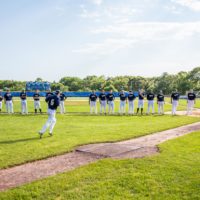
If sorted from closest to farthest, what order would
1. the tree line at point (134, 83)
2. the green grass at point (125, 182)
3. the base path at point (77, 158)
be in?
the green grass at point (125, 182) < the base path at point (77, 158) < the tree line at point (134, 83)

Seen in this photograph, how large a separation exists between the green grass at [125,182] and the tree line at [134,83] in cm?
6876

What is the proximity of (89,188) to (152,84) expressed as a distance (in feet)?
291

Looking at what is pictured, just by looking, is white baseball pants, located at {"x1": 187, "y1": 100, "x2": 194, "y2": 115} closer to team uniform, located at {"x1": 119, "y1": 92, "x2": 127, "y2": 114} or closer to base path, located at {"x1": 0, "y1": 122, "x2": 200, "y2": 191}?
team uniform, located at {"x1": 119, "y1": 92, "x2": 127, "y2": 114}

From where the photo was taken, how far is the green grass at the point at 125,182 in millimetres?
5191

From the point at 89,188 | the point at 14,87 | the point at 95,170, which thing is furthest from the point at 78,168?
the point at 14,87

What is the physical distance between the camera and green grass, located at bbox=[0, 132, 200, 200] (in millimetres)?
5191

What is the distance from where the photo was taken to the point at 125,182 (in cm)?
582

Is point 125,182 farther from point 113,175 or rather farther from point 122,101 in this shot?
point 122,101

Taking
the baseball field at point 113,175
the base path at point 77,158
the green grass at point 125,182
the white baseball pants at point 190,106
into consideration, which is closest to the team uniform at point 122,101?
the white baseball pants at point 190,106

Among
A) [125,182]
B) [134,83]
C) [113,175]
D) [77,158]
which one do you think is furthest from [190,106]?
[134,83]

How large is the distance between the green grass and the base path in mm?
423

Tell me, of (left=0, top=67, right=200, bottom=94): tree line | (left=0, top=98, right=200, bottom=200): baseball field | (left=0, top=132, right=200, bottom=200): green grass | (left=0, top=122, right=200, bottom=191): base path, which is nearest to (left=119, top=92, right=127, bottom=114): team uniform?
(left=0, top=122, right=200, bottom=191): base path

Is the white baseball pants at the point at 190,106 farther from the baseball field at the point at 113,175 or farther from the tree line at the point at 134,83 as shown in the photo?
the tree line at the point at 134,83

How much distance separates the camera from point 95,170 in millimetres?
6555
